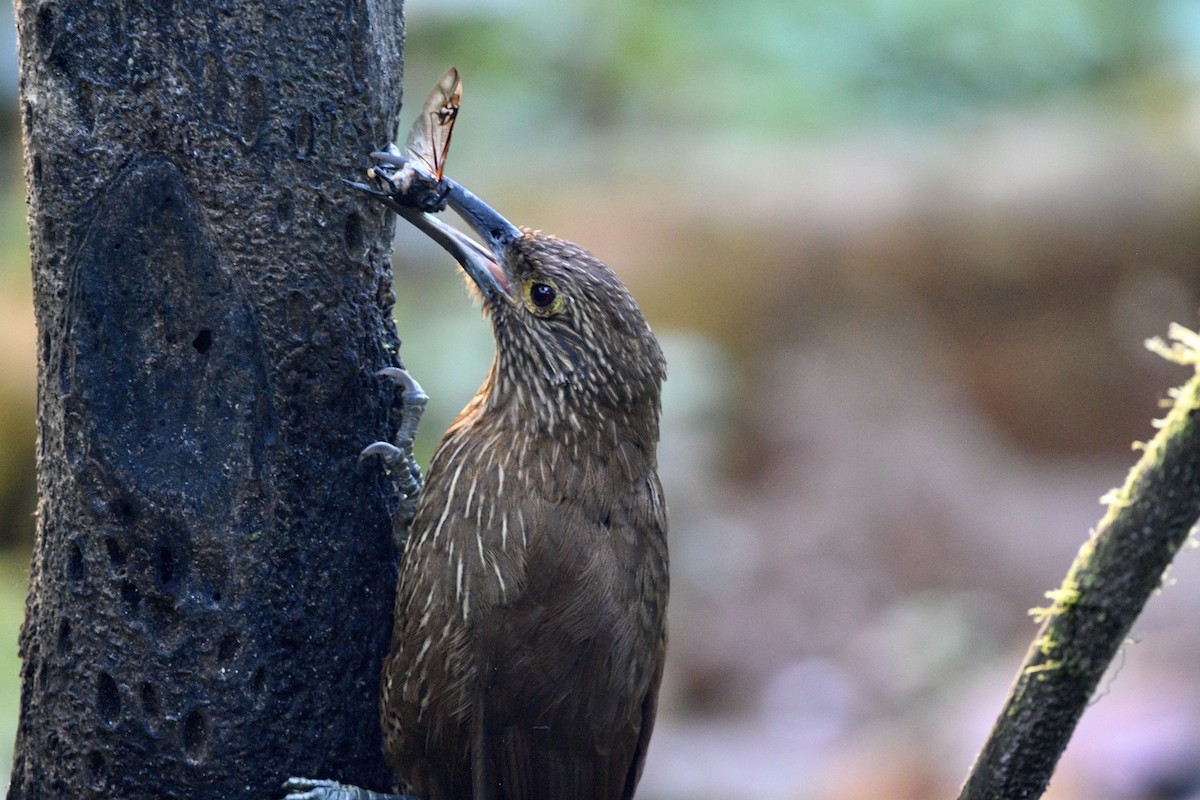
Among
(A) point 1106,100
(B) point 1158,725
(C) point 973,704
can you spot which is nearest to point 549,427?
(B) point 1158,725

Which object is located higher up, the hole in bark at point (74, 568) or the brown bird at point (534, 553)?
the brown bird at point (534, 553)

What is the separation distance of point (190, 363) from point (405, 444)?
539mm

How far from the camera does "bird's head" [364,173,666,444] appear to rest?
318cm

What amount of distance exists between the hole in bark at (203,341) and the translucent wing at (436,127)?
62cm

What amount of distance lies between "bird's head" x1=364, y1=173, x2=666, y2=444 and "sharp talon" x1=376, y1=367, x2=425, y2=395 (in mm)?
367

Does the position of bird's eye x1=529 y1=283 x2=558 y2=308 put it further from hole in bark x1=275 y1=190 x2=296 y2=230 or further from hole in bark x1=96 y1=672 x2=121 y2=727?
hole in bark x1=96 y1=672 x2=121 y2=727

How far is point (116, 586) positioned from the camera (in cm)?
260

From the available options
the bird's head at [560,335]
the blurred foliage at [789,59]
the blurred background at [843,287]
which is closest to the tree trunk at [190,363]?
the bird's head at [560,335]

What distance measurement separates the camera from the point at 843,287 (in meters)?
9.95

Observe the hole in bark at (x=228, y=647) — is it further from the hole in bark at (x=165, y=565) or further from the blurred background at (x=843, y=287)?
the blurred background at (x=843, y=287)

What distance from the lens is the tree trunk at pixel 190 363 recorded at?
2531 mm

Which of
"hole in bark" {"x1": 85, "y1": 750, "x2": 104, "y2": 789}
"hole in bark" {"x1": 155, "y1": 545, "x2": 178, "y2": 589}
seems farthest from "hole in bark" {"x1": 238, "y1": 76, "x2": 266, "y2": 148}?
"hole in bark" {"x1": 85, "y1": 750, "x2": 104, "y2": 789}

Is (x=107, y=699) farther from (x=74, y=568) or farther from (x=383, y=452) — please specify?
(x=383, y=452)

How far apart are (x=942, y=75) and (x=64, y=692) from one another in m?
9.81
